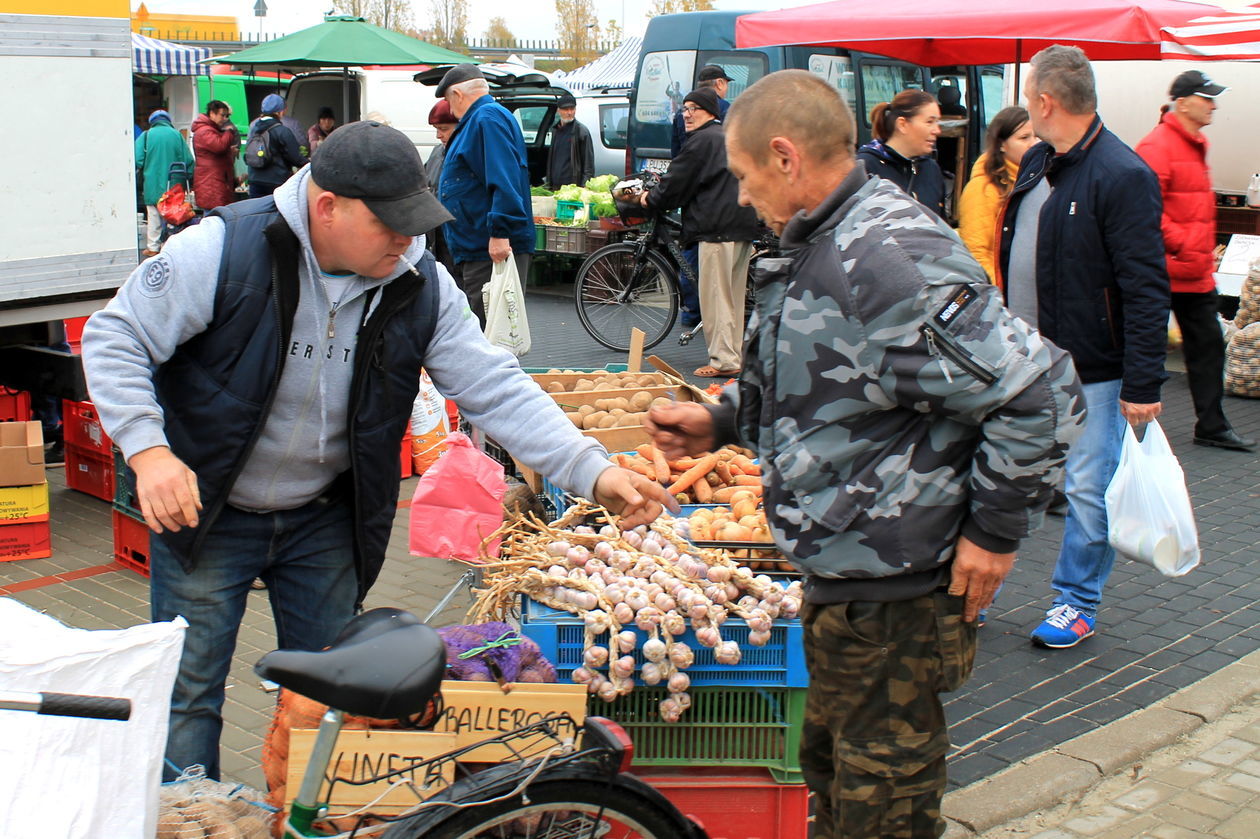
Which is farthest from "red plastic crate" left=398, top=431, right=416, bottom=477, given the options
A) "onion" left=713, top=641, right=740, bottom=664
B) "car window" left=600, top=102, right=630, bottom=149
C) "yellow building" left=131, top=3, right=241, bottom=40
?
"yellow building" left=131, top=3, right=241, bottom=40

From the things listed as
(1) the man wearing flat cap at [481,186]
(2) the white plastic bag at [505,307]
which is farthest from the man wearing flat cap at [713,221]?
(2) the white plastic bag at [505,307]

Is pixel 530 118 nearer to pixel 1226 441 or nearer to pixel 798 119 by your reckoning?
pixel 1226 441

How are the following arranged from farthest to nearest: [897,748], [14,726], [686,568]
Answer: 1. [686,568]
2. [897,748]
3. [14,726]

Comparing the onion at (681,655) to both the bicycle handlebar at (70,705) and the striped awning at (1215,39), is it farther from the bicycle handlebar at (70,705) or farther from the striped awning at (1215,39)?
the striped awning at (1215,39)

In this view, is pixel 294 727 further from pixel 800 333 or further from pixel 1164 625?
pixel 1164 625

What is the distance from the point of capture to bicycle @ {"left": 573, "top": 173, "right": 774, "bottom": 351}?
35.9 feet

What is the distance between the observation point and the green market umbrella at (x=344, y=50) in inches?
701

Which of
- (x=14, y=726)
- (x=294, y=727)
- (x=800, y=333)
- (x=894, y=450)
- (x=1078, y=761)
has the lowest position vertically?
(x=1078, y=761)

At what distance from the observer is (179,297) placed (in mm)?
2656

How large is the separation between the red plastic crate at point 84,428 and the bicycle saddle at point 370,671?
4.68m

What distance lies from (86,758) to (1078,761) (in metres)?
2.97

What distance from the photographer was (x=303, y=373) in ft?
9.27

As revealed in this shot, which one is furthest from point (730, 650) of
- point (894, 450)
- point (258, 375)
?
point (258, 375)

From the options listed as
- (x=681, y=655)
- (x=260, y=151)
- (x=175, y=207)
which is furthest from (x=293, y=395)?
(x=175, y=207)
